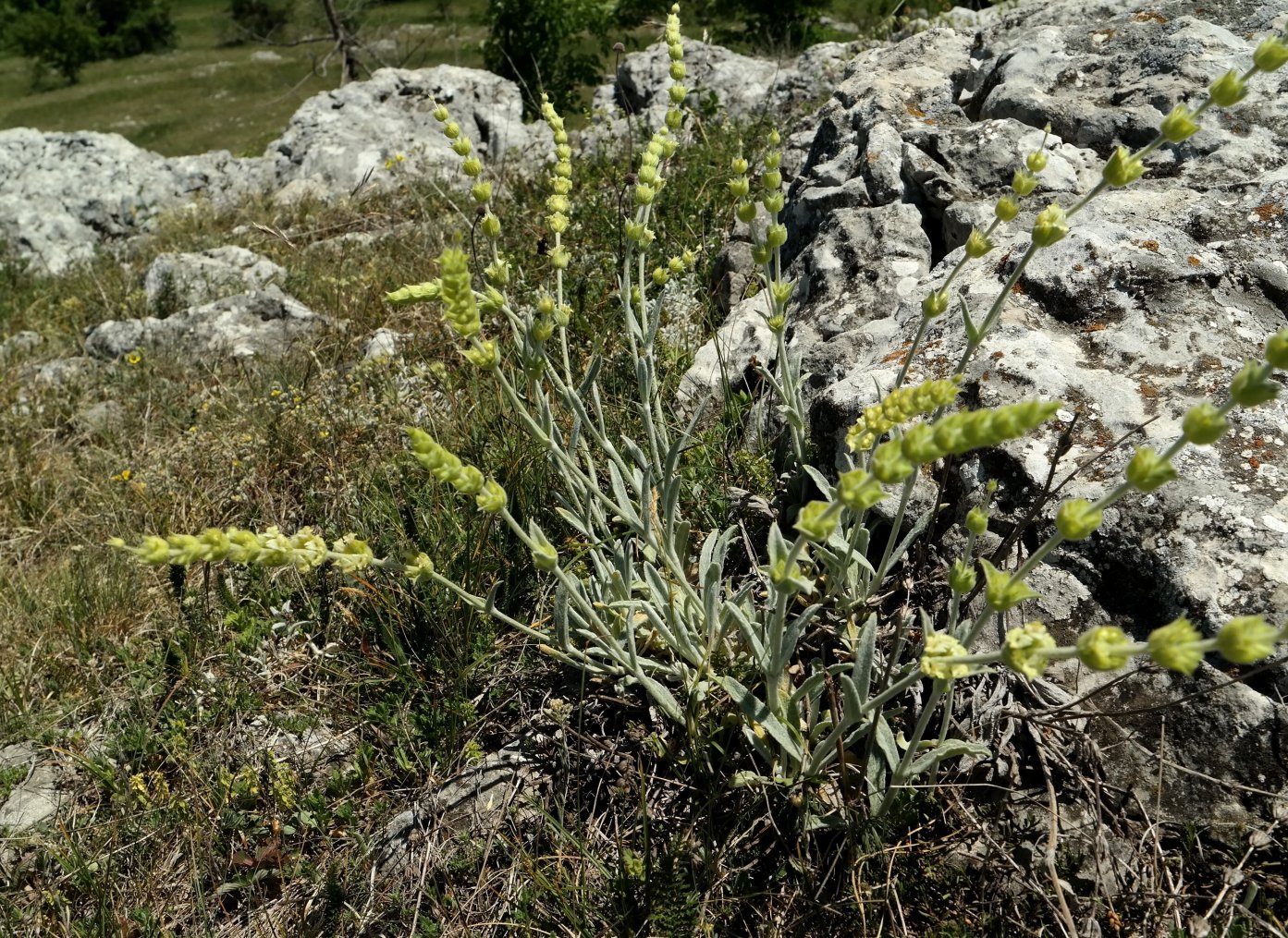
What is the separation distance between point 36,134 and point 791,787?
1089cm

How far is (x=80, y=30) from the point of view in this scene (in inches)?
1838

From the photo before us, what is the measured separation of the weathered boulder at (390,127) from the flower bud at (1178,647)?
751 cm

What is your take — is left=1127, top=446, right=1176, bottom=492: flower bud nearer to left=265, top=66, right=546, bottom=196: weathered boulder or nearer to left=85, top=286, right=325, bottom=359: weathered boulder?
left=85, top=286, right=325, bottom=359: weathered boulder

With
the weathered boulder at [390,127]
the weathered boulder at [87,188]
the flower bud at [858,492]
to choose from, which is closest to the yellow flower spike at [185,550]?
the flower bud at [858,492]

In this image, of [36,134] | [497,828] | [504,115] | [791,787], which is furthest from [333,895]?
[36,134]

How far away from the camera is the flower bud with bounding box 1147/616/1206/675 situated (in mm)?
1059

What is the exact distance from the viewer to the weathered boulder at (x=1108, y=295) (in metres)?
1.87

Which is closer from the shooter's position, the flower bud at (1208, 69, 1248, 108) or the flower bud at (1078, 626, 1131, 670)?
the flower bud at (1078, 626, 1131, 670)

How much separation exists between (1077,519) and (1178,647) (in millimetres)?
235

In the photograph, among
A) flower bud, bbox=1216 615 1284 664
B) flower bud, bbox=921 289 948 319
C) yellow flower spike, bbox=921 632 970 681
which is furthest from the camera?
flower bud, bbox=921 289 948 319

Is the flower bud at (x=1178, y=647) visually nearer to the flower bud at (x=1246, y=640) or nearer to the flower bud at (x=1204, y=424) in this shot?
the flower bud at (x=1246, y=640)

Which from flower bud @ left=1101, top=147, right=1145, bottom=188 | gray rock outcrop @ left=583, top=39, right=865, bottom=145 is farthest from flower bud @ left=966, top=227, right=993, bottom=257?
gray rock outcrop @ left=583, top=39, right=865, bottom=145

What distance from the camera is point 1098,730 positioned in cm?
191

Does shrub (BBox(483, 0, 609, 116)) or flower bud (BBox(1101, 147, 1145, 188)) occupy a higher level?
flower bud (BBox(1101, 147, 1145, 188))
